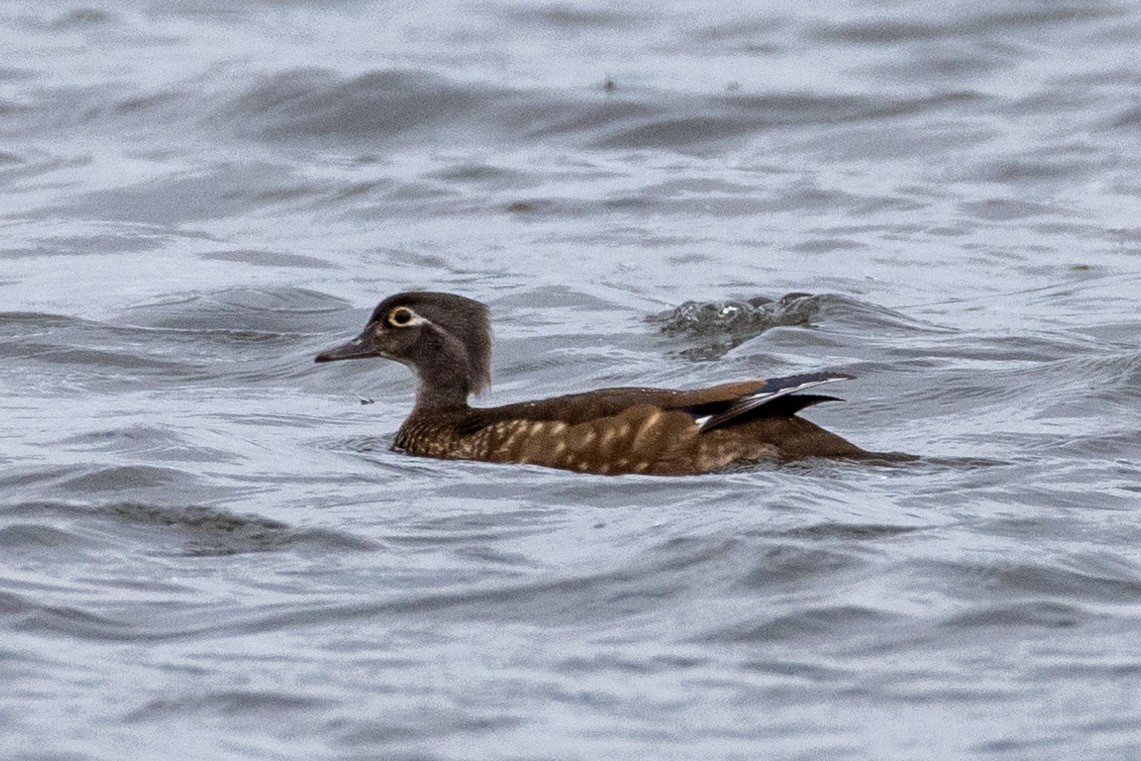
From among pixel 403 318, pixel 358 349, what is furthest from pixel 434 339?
pixel 358 349

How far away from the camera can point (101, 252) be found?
16391 millimetres

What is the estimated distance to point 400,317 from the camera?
11477 millimetres

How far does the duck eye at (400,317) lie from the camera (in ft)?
37.6

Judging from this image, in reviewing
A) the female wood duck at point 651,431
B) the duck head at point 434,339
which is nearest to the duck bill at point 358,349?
the duck head at point 434,339

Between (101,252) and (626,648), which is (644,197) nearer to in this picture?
(101,252)

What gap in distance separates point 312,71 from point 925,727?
1640cm

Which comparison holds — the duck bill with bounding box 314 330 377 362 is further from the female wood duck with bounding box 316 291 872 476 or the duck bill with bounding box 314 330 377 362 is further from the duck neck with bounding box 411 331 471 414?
the female wood duck with bounding box 316 291 872 476

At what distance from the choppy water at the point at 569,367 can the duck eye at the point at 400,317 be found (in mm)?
571

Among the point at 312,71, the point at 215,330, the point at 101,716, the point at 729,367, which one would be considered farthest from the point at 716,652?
the point at 312,71

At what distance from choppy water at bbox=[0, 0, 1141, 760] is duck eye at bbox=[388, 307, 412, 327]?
0.57 m

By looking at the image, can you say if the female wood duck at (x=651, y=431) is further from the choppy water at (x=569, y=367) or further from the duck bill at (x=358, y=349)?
the duck bill at (x=358, y=349)

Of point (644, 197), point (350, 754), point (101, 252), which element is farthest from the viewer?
point (644, 197)

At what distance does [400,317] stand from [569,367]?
1814mm

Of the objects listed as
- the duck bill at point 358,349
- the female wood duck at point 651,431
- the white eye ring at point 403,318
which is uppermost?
the white eye ring at point 403,318
